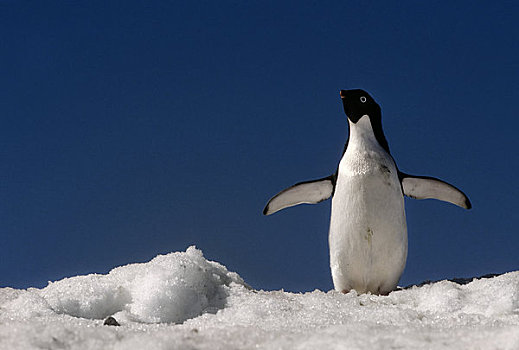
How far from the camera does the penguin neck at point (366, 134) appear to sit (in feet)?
16.0

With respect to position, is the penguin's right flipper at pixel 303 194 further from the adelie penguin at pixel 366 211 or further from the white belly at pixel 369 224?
the white belly at pixel 369 224

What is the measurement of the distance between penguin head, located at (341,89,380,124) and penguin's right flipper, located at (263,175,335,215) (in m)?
0.64

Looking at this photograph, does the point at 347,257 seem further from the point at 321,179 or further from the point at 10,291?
the point at 10,291

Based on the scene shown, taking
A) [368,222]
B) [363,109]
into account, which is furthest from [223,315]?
[363,109]

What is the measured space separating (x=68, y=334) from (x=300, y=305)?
5.33ft

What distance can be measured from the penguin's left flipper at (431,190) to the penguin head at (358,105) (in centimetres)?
67

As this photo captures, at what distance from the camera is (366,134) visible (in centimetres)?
494

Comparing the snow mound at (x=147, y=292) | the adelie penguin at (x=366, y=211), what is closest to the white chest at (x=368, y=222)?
the adelie penguin at (x=366, y=211)

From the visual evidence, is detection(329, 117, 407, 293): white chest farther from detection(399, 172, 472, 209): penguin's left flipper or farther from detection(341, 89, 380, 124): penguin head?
detection(399, 172, 472, 209): penguin's left flipper

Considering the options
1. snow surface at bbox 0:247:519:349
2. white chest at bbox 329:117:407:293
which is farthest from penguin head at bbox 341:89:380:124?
snow surface at bbox 0:247:519:349

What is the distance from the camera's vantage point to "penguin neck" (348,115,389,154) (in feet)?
16.0

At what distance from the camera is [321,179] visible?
5.37m

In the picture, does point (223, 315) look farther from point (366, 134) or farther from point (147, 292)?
point (366, 134)

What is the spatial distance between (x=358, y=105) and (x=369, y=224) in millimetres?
1095
